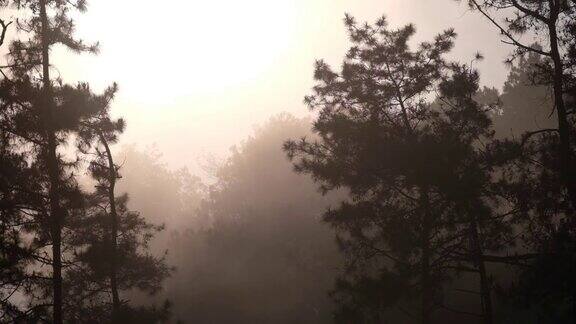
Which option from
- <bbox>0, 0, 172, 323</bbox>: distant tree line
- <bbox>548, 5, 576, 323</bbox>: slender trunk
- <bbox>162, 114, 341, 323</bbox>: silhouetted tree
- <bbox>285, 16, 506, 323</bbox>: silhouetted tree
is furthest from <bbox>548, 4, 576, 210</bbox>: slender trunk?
<bbox>162, 114, 341, 323</bbox>: silhouetted tree

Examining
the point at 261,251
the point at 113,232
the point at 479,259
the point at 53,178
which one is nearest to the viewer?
the point at 53,178

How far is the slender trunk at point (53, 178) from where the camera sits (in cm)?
1080

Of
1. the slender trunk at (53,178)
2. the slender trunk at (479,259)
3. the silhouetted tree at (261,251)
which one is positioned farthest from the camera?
the silhouetted tree at (261,251)

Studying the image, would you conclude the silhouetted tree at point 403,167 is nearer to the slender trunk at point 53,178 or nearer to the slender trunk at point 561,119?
the slender trunk at point 561,119

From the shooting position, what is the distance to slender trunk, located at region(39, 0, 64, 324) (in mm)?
10805

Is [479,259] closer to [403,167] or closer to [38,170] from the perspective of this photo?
[403,167]

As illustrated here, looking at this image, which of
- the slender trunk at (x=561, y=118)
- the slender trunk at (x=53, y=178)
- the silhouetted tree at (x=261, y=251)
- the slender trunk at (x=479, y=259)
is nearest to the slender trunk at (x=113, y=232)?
the slender trunk at (x=53, y=178)

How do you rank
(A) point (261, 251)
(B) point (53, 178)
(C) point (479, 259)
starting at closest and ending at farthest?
(B) point (53, 178), (C) point (479, 259), (A) point (261, 251)

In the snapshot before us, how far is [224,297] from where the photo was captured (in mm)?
35031

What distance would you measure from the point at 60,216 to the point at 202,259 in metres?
30.0

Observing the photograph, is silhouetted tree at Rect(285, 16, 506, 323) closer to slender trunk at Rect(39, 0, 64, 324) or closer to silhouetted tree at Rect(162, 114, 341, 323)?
slender trunk at Rect(39, 0, 64, 324)

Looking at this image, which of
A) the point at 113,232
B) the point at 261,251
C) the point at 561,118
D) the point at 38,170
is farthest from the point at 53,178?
the point at 261,251

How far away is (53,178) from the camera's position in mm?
11141

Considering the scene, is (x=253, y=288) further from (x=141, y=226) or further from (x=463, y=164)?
(x=463, y=164)
